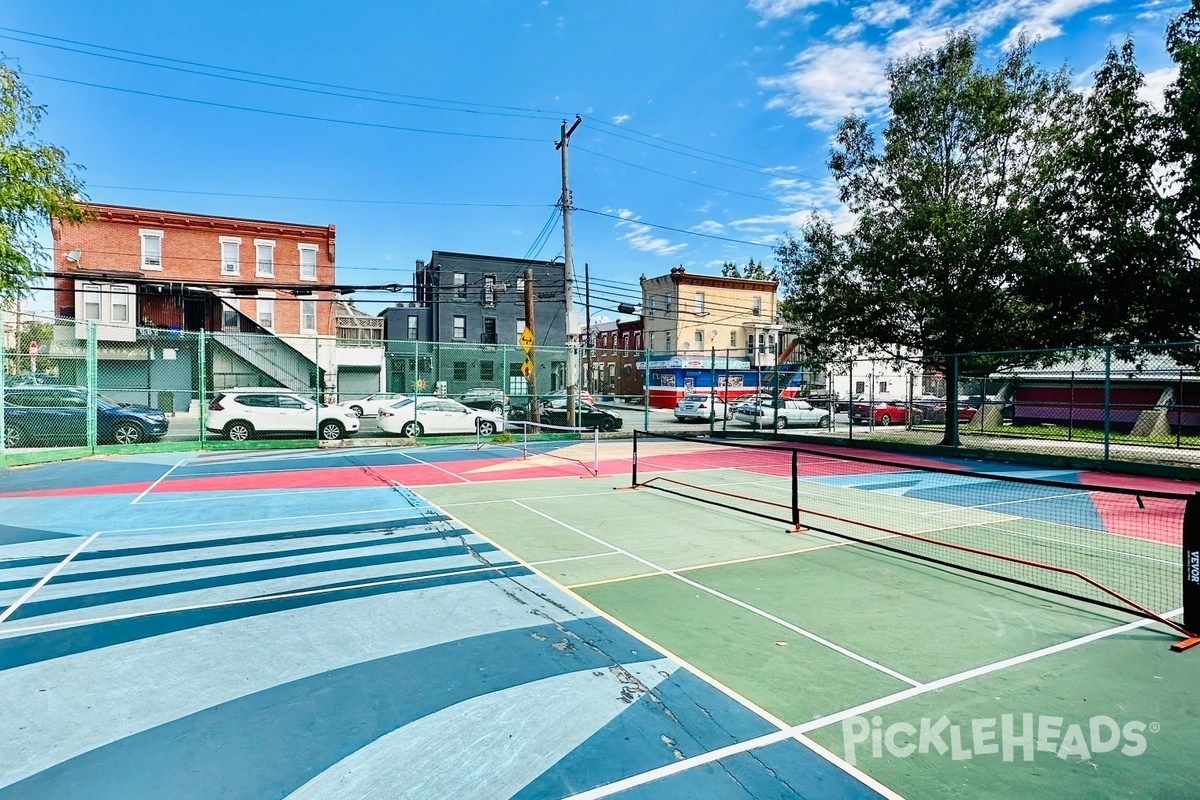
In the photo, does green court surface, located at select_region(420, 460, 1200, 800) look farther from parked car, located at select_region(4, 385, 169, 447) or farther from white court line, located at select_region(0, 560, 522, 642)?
parked car, located at select_region(4, 385, 169, 447)

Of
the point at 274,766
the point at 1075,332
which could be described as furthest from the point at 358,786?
the point at 1075,332

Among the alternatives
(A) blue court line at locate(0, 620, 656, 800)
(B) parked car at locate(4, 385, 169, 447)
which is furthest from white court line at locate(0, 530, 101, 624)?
(B) parked car at locate(4, 385, 169, 447)

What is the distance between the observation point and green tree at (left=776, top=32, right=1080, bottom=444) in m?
20.1

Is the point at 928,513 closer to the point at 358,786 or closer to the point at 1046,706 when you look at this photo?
the point at 1046,706

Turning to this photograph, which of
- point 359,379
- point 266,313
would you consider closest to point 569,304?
point 359,379

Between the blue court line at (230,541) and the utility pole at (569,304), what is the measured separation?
14626 millimetres

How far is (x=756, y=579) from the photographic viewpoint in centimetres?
677

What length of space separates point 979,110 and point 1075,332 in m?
8.04

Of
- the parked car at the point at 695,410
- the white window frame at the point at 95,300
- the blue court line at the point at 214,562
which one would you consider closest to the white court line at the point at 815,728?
the blue court line at the point at 214,562

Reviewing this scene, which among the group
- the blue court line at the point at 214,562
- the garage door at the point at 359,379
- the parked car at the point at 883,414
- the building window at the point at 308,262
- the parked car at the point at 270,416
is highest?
the building window at the point at 308,262

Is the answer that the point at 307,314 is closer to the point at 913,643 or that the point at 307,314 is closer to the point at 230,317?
the point at 230,317

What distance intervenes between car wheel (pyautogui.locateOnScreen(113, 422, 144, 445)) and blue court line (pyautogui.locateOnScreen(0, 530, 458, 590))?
13001 mm

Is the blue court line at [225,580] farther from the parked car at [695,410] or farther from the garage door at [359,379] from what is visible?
the garage door at [359,379]

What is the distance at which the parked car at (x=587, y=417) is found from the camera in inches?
1029
